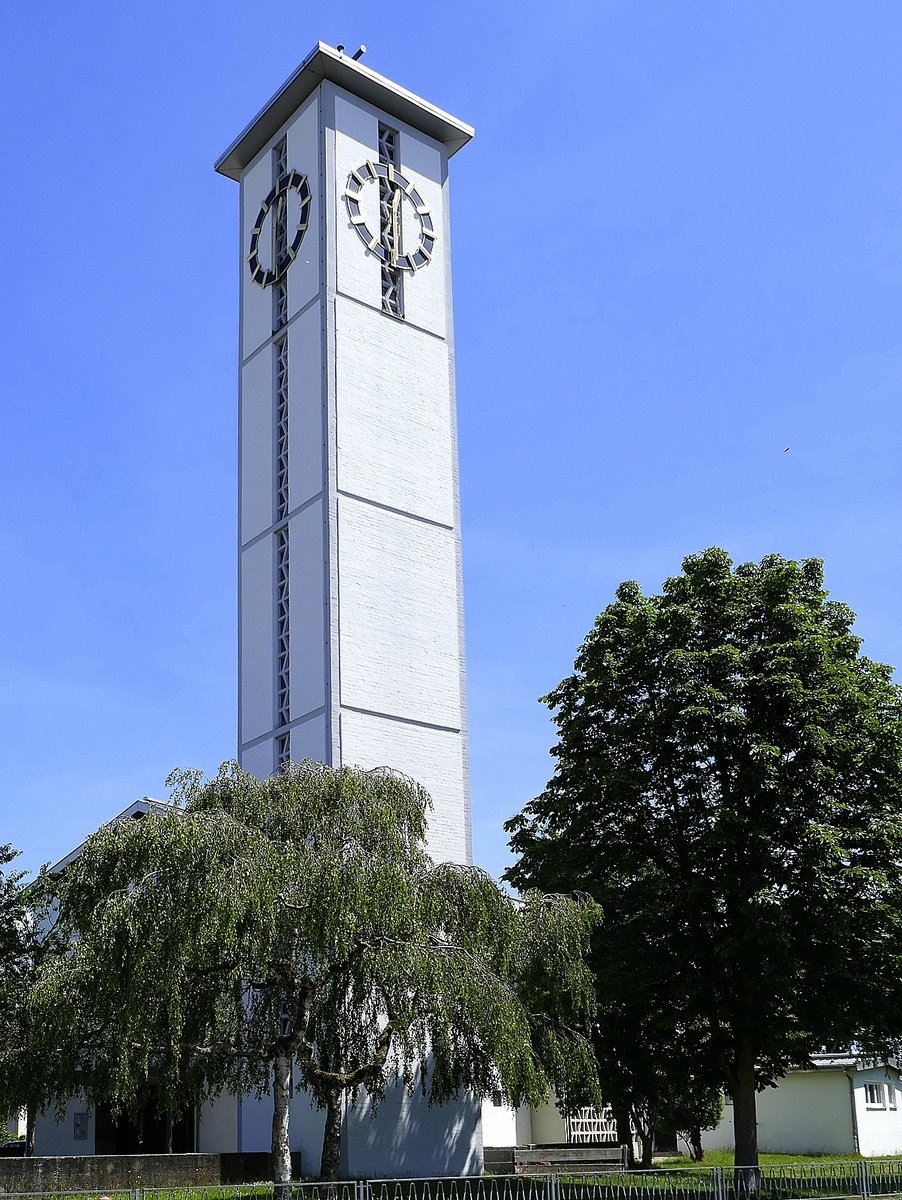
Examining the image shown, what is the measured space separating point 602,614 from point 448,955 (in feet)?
38.5

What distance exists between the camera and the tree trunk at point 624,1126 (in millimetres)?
26484

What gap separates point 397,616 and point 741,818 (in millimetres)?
11768

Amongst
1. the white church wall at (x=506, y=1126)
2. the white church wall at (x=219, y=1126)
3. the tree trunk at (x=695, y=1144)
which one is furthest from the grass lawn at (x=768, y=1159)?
the white church wall at (x=219, y=1126)

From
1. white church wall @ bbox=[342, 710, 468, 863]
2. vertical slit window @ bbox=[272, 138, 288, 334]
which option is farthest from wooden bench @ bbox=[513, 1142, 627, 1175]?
vertical slit window @ bbox=[272, 138, 288, 334]

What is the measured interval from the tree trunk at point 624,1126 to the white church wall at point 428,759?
7310 mm

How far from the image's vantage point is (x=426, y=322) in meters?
38.7

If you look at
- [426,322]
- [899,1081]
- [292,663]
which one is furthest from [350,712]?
[899,1081]

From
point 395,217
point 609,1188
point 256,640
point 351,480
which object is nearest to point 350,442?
point 351,480

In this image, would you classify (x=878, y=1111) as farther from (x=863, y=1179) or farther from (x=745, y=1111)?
(x=863, y=1179)

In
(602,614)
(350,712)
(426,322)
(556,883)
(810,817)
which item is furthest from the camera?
(426,322)

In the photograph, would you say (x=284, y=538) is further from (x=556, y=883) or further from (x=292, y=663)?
(x=556, y=883)

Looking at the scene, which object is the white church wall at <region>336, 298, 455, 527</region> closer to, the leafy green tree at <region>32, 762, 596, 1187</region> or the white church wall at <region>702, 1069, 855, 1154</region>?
the leafy green tree at <region>32, 762, 596, 1187</region>

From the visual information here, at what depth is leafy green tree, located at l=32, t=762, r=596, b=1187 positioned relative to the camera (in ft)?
60.5

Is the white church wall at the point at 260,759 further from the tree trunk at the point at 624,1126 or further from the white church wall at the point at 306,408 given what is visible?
the tree trunk at the point at 624,1126
